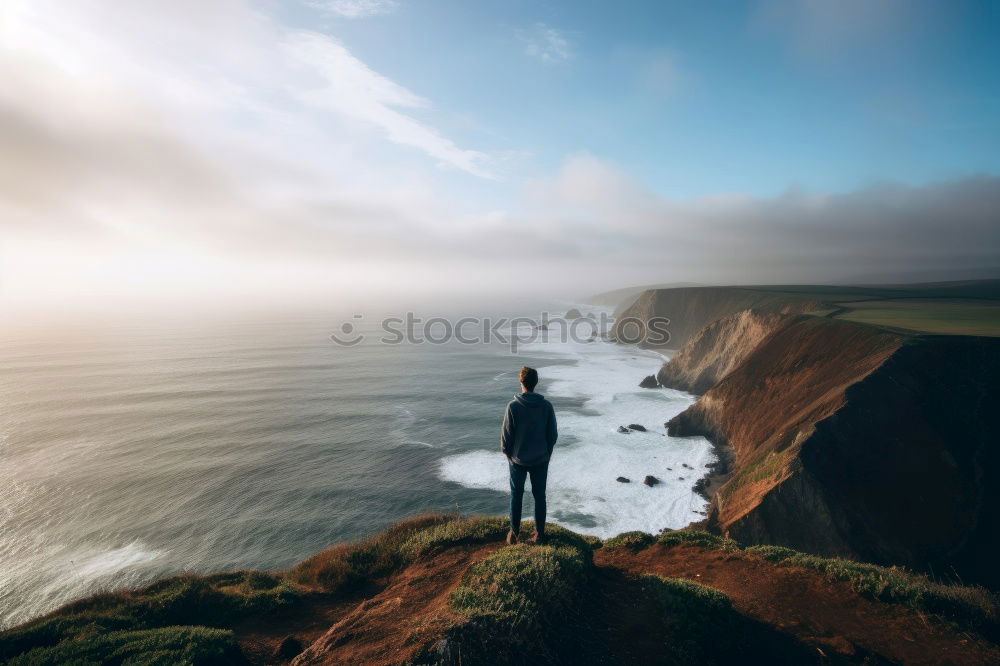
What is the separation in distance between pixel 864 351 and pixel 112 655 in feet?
125

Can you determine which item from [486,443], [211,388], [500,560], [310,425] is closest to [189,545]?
[310,425]

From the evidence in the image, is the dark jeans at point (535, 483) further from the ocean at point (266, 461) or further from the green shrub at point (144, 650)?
the ocean at point (266, 461)

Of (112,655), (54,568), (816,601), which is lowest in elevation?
(54,568)

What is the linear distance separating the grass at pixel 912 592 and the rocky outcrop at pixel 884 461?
42.0 feet

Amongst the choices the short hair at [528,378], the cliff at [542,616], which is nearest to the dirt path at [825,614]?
the cliff at [542,616]

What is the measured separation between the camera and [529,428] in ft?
21.6

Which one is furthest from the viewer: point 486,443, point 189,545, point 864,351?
point 486,443

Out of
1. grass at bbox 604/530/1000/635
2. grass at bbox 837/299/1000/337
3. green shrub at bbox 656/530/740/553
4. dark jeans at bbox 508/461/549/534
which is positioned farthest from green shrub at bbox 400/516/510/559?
grass at bbox 837/299/1000/337

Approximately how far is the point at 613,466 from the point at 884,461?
15035 mm

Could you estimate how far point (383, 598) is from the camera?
6652mm

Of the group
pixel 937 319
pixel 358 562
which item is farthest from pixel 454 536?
pixel 937 319

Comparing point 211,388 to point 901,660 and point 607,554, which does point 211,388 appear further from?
point 901,660

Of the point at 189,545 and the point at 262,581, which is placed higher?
the point at 262,581

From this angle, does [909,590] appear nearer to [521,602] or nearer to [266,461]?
[521,602]
